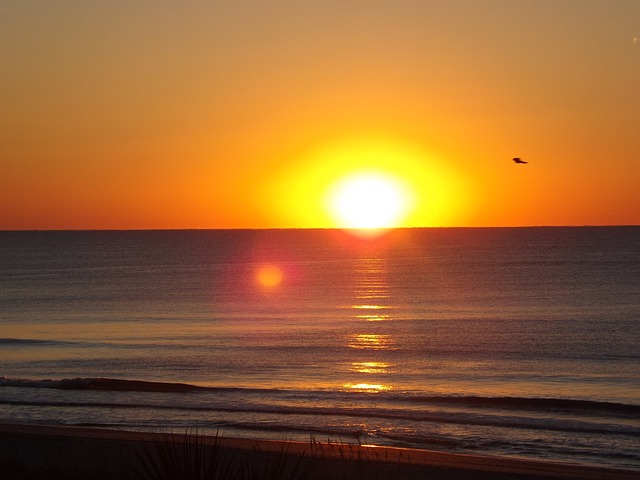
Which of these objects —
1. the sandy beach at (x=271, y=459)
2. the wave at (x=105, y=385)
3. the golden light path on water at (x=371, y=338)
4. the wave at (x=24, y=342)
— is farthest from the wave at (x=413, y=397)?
the wave at (x=24, y=342)

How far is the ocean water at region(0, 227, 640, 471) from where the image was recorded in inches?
958

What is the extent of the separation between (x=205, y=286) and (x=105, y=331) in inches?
1894

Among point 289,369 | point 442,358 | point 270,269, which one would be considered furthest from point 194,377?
point 270,269

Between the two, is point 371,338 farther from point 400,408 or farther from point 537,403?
point 400,408

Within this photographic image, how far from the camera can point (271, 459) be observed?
60.1 feet

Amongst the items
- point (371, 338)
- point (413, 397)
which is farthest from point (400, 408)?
point (371, 338)

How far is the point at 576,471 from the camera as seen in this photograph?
1819cm

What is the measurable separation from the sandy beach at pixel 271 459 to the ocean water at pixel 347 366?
203 cm

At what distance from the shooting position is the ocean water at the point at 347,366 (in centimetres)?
2433

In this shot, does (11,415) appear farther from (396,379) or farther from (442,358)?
(442,358)

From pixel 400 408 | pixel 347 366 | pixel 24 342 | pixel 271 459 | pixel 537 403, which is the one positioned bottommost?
pixel 271 459

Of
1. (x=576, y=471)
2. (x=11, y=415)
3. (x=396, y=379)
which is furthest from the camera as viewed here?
(x=396, y=379)

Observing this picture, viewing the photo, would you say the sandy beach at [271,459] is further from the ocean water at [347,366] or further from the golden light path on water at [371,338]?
the golden light path on water at [371,338]

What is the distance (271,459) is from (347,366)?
1826 cm
